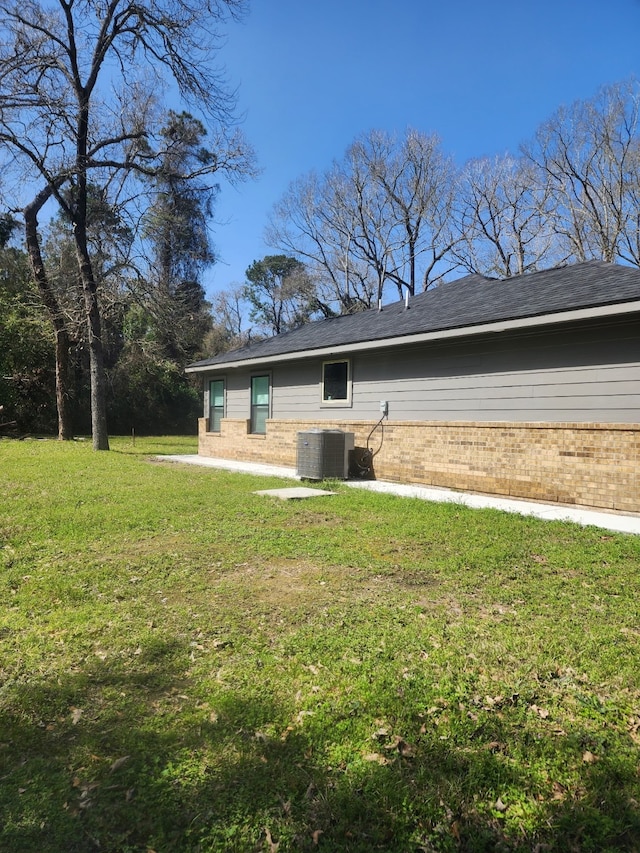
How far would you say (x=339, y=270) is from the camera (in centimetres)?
3397

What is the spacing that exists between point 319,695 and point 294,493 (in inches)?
214

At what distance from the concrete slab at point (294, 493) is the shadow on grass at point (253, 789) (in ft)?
16.9

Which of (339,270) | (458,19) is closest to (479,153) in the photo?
(339,270)

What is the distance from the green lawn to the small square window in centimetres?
617

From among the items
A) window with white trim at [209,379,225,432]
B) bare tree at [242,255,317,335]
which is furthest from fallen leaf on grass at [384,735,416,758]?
bare tree at [242,255,317,335]

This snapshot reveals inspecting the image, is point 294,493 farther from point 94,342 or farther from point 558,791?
point 94,342

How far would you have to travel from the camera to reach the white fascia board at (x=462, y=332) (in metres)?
6.49

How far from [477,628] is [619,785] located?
130 cm

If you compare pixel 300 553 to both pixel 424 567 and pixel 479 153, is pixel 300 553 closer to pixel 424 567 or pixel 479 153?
pixel 424 567

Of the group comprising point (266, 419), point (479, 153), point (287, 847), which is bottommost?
point (287, 847)

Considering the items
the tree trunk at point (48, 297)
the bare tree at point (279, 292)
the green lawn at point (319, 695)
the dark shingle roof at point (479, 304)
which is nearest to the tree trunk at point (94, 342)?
the tree trunk at point (48, 297)

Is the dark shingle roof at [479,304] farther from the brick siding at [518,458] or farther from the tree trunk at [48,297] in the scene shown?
the tree trunk at [48,297]

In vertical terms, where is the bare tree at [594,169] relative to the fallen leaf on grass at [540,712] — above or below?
above

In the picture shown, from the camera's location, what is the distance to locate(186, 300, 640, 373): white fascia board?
6.49 m
